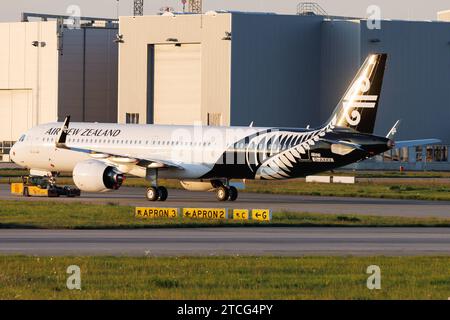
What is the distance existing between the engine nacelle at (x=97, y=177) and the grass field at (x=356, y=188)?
15.8 metres

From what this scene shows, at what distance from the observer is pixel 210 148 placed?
64250mm

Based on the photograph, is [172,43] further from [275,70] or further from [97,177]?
[97,177]

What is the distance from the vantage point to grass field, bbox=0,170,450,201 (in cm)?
7262

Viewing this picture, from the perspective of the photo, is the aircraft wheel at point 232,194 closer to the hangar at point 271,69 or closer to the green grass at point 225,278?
the green grass at point 225,278

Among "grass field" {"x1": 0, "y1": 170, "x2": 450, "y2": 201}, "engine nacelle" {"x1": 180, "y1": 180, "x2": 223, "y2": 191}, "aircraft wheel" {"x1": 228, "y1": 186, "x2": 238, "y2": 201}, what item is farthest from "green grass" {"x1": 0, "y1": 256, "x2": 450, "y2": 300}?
"grass field" {"x1": 0, "y1": 170, "x2": 450, "y2": 201}

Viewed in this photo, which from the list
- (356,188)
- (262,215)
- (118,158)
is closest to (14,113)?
(356,188)

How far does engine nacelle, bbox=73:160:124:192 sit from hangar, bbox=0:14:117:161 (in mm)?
68272

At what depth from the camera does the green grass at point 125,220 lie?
45031 mm

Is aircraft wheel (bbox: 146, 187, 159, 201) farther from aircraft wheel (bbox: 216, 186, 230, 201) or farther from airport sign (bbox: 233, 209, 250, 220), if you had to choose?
airport sign (bbox: 233, 209, 250, 220)

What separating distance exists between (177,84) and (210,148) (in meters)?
56.8

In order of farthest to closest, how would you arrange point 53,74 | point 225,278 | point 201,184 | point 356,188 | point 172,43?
point 53,74, point 172,43, point 356,188, point 201,184, point 225,278

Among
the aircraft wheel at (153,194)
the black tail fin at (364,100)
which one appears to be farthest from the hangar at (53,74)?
the black tail fin at (364,100)

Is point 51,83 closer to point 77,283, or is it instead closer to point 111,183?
point 111,183

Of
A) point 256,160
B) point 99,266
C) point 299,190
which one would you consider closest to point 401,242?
point 99,266
